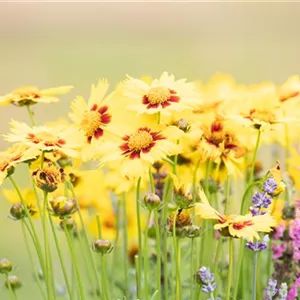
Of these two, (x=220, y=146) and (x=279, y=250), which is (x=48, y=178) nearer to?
(x=220, y=146)

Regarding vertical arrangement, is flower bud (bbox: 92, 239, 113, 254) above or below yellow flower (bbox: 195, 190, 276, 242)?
below

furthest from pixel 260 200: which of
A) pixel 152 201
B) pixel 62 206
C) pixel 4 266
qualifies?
pixel 4 266

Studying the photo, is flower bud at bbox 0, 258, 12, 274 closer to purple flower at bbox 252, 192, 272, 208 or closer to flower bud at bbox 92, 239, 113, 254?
flower bud at bbox 92, 239, 113, 254

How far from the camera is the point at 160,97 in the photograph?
1157 mm

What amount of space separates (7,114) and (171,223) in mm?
3547

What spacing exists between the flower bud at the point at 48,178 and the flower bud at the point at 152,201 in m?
0.11

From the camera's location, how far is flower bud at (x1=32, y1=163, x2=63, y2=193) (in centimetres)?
109

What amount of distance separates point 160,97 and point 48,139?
155 millimetres

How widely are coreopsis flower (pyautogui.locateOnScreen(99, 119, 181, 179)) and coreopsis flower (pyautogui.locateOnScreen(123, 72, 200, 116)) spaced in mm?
26

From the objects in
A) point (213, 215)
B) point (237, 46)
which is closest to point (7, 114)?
point (237, 46)

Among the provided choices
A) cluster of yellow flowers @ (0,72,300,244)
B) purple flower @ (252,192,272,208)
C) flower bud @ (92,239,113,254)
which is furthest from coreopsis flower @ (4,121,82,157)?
purple flower @ (252,192,272,208)

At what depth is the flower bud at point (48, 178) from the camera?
3.57 feet

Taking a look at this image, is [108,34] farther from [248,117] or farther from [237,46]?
[248,117]

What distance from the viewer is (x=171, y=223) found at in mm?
1104
